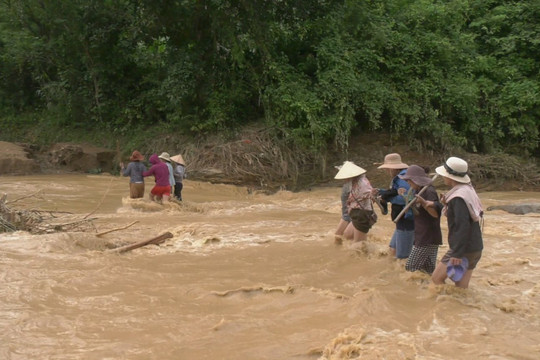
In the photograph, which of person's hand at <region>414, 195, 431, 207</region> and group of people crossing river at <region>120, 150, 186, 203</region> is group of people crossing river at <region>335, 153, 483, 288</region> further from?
group of people crossing river at <region>120, 150, 186, 203</region>

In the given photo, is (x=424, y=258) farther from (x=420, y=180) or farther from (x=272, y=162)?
(x=272, y=162)

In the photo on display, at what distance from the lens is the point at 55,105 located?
24.0 m

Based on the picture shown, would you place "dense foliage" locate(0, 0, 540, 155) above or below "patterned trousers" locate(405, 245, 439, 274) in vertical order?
above

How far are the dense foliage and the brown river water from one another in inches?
356

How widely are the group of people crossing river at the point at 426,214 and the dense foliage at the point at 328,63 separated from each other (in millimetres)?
9973

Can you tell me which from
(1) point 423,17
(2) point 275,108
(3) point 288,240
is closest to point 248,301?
(3) point 288,240

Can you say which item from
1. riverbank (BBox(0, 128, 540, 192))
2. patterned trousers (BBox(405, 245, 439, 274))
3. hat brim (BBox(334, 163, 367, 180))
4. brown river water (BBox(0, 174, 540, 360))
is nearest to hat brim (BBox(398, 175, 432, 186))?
patterned trousers (BBox(405, 245, 439, 274))

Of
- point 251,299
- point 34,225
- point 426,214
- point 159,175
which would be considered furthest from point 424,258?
point 159,175

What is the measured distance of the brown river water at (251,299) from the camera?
14.4ft

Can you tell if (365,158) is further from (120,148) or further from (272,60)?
(120,148)

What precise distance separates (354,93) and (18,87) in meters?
17.0

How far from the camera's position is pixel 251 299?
5621 mm

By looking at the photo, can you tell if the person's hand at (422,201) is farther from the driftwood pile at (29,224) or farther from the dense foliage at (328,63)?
the dense foliage at (328,63)

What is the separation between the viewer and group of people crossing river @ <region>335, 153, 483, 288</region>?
4996 millimetres
